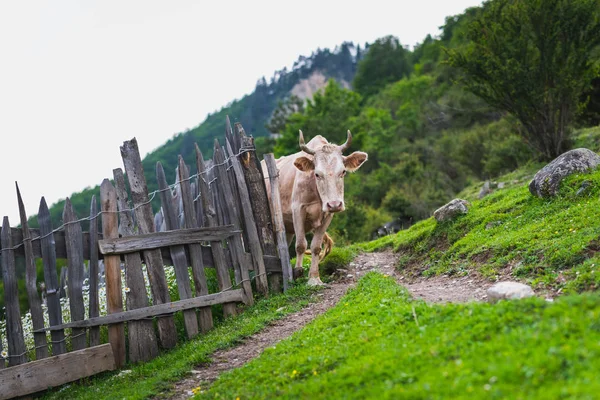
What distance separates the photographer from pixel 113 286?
24.6 ft

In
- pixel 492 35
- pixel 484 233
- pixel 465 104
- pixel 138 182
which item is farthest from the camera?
pixel 465 104

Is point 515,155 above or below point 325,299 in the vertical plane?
above

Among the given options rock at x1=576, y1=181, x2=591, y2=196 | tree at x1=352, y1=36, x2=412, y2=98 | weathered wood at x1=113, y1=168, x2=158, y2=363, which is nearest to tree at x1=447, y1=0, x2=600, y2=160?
rock at x1=576, y1=181, x2=591, y2=196

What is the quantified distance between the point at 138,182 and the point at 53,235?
4.44 ft

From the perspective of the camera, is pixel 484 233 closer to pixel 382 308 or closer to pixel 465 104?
pixel 382 308

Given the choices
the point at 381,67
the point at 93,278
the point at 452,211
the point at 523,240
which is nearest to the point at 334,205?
the point at 523,240

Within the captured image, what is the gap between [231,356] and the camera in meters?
6.79

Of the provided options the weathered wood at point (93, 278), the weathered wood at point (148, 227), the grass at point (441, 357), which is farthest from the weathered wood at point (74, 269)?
the grass at point (441, 357)

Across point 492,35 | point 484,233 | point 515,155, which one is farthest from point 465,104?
point 484,233

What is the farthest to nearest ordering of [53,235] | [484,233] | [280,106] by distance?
[280,106] → [484,233] → [53,235]

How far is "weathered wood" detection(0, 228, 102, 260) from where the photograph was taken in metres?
7.32

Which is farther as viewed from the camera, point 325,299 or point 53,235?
point 325,299

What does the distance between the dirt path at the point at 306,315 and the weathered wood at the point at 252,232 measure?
107 centimetres

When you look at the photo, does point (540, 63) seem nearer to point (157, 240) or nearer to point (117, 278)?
point (157, 240)
